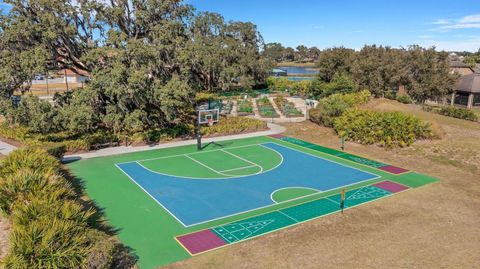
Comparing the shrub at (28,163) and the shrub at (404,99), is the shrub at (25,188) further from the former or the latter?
the shrub at (404,99)

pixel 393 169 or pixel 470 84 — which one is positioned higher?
pixel 470 84

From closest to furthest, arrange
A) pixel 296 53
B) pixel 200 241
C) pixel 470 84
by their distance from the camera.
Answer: pixel 200 241
pixel 470 84
pixel 296 53

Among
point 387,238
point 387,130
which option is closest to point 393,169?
point 387,130

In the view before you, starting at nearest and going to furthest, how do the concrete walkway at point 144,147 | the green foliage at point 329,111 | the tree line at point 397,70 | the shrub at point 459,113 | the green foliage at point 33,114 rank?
1. the green foliage at point 33,114
2. the concrete walkway at point 144,147
3. the green foliage at point 329,111
4. the shrub at point 459,113
5. the tree line at point 397,70

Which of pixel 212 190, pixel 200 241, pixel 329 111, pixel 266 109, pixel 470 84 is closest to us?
pixel 200 241

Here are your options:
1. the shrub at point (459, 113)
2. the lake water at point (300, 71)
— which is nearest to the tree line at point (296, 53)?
the lake water at point (300, 71)

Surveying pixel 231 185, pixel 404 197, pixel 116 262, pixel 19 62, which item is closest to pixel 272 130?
pixel 231 185

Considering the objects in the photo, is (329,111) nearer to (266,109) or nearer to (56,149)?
(266,109)
